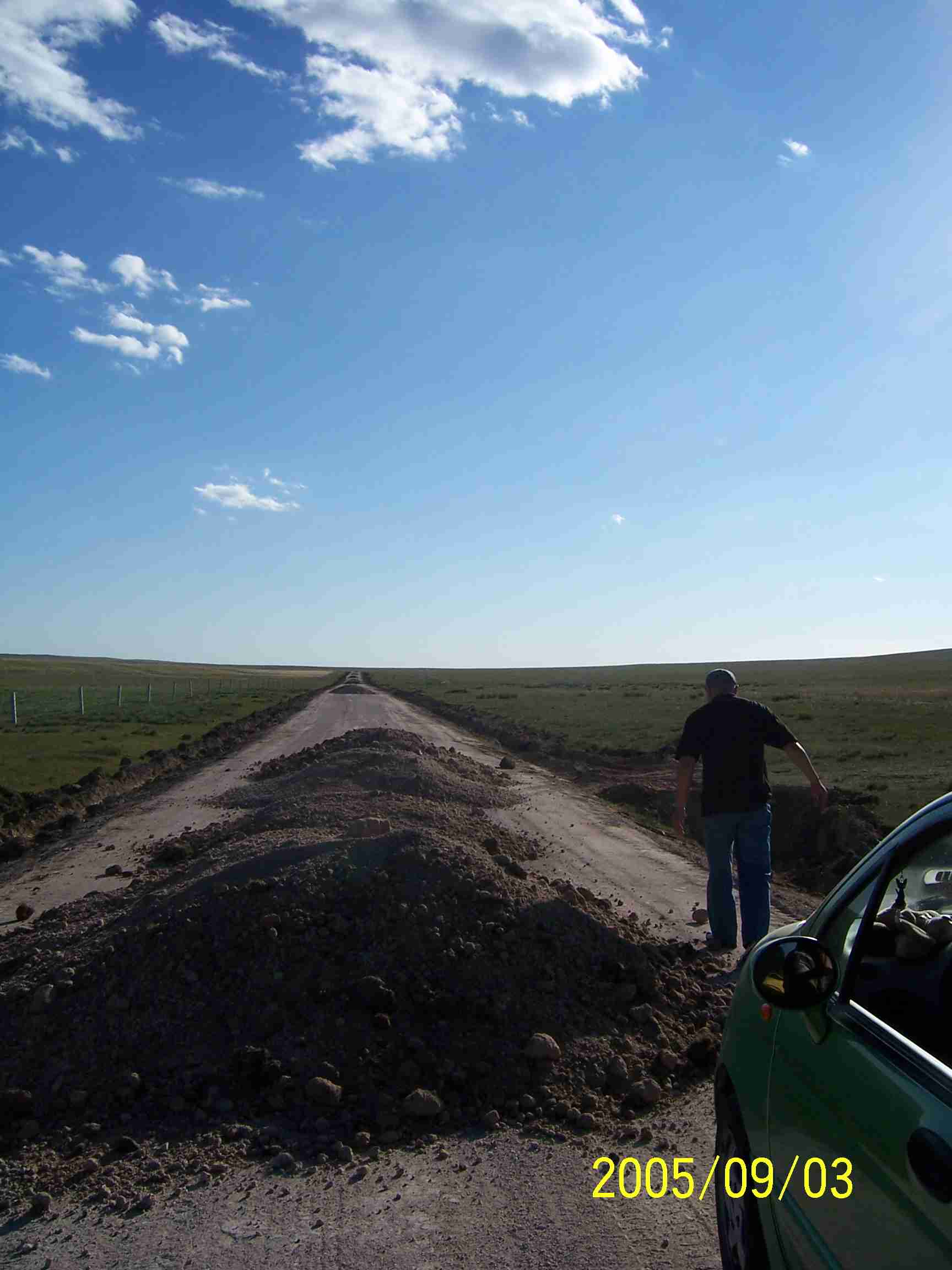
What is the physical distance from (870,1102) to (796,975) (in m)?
0.46

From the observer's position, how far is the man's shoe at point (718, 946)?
7227 mm

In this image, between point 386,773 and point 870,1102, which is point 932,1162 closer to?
point 870,1102

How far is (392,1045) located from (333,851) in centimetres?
249

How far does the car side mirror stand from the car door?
0.20 feet

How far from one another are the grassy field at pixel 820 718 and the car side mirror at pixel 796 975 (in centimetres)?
1190

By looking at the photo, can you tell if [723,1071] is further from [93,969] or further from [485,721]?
[485,721]

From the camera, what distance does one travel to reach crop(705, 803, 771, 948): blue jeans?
7059mm

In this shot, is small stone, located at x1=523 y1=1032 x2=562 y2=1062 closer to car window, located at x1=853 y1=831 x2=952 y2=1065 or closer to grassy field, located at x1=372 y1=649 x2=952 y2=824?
car window, located at x1=853 y1=831 x2=952 y2=1065

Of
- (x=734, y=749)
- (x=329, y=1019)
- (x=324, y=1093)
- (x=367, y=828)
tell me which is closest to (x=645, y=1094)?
(x=324, y=1093)

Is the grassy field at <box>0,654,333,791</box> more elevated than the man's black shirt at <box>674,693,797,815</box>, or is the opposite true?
the man's black shirt at <box>674,693,797,815</box>

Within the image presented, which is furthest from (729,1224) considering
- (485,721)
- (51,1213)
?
(485,721)

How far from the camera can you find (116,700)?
2584 inches

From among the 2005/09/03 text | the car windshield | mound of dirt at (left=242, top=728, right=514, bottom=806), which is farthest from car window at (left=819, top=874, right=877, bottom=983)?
mound of dirt at (left=242, top=728, right=514, bottom=806)

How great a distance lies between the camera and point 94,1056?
5262 mm
